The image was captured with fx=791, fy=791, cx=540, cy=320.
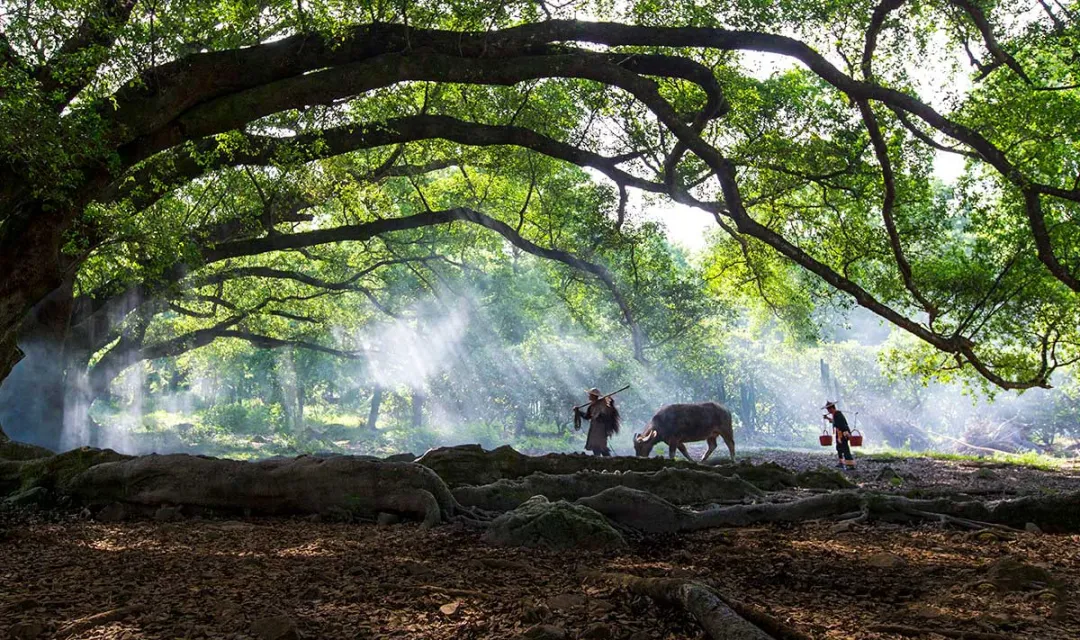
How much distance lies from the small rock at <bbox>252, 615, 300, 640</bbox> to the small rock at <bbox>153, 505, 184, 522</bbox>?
184 inches

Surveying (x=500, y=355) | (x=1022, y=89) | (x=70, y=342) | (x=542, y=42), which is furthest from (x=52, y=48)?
(x=500, y=355)

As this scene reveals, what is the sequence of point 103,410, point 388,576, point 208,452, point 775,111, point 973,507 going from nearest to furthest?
point 388,576, point 973,507, point 775,111, point 208,452, point 103,410

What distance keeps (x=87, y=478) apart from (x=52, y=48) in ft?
15.9

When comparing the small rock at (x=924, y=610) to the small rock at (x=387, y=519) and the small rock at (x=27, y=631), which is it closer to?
the small rock at (x=27, y=631)

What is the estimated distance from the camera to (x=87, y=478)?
8727mm

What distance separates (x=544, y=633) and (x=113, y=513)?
6.37 m

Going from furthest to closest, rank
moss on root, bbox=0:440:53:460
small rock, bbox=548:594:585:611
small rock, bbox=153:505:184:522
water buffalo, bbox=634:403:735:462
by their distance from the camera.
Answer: water buffalo, bbox=634:403:735:462 → moss on root, bbox=0:440:53:460 → small rock, bbox=153:505:184:522 → small rock, bbox=548:594:585:611

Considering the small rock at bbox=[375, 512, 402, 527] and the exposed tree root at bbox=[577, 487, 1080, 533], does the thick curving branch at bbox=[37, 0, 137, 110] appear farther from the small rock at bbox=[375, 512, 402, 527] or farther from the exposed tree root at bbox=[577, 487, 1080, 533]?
the exposed tree root at bbox=[577, 487, 1080, 533]

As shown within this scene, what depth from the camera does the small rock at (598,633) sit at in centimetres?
393

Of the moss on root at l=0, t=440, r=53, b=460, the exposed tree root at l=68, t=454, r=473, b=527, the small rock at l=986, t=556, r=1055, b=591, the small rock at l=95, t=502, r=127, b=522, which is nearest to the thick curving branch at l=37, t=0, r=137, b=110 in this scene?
the exposed tree root at l=68, t=454, r=473, b=527

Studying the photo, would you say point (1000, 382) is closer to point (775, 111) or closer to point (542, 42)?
point (775, 111)

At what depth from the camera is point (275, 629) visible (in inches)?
160

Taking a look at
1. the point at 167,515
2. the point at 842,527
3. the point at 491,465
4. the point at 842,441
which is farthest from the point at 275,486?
the point at 842,441

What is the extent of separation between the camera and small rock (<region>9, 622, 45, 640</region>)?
160 inches
